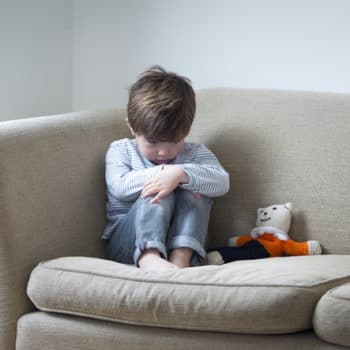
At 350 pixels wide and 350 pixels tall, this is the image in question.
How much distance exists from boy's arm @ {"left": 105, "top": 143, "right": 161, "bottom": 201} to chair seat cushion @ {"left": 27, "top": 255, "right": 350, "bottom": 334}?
0.30 meters

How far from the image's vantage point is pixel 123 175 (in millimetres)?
2385

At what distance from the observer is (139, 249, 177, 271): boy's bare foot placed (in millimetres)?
2158

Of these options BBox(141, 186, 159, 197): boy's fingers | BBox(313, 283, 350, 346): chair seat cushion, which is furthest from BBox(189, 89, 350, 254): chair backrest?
BBox(313, 283, 350, 346): chair seat cushion

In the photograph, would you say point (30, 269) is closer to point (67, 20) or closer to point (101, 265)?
→ point (101, 265)

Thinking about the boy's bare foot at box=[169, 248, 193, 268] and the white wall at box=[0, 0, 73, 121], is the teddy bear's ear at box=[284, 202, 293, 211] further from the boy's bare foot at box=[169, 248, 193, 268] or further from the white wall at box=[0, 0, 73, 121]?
the white wall at box=[0, 0, 73, 121]

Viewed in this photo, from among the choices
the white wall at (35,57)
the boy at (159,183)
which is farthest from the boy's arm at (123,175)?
the white wall at (35,57)

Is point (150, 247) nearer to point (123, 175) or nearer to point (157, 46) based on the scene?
point (123, 175)

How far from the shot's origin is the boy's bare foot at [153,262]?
2158 mm

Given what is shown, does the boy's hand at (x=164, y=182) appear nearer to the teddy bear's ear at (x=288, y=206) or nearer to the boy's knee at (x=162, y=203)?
the boy's knee at (x=162, y=203)

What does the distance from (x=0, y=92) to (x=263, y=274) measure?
1.44m

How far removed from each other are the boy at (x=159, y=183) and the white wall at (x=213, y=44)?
525mm

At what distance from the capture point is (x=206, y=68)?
303 centimetres

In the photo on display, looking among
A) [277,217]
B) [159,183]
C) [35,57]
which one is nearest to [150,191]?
[159,183]

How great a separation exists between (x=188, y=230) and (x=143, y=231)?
0.12 m
